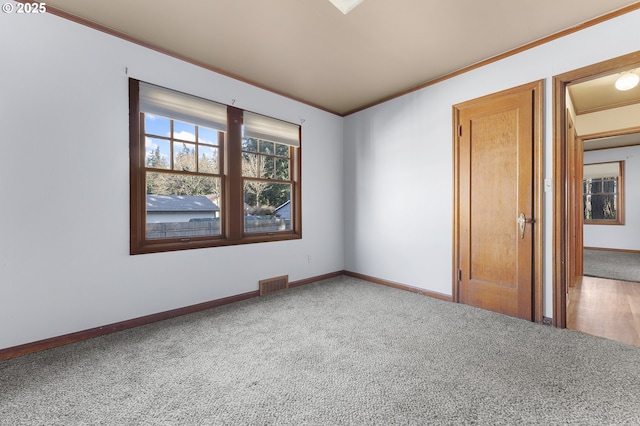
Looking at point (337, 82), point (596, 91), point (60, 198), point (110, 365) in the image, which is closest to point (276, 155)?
point (337, 82)

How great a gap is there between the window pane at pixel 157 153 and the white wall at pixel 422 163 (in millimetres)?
2694

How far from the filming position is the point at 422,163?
11.9 ft

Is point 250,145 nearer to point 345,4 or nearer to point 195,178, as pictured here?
point 195,178

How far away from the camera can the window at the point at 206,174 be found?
276cm

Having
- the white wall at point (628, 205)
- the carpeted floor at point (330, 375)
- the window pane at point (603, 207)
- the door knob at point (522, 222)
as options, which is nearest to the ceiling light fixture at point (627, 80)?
the door knob at point (522, 222)

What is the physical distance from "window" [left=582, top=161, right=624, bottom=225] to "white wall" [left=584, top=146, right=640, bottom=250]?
0.09 metres

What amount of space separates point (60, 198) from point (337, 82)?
3.09 meters

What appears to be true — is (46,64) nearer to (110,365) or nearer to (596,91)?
(110,365)

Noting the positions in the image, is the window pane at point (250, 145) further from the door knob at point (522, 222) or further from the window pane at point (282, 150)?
Answer: the door knob at point (522, 222)

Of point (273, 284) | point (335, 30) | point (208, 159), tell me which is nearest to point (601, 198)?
point (335, 30)

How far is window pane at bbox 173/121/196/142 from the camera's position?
9.82 ft

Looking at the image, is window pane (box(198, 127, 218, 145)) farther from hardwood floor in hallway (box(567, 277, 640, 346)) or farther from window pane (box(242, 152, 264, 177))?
hardwood floor in hallway (box(567, 277, 640, 346))

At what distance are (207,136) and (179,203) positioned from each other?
0.84m

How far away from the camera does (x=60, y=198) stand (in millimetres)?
2291
